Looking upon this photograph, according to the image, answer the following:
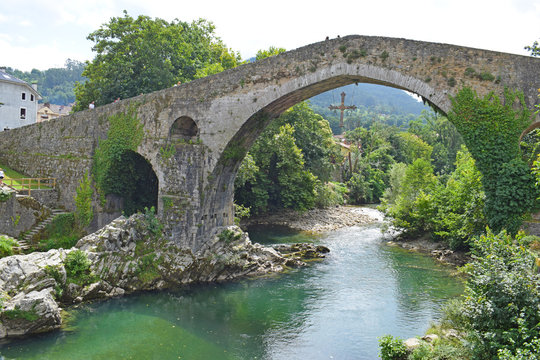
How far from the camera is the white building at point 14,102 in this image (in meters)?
→ 38.4

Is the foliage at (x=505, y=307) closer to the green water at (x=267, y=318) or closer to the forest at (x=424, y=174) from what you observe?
the forest at (x=424, y=174)

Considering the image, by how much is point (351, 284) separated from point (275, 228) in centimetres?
1172

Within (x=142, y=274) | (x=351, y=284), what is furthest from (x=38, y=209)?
(x=351, y=284)

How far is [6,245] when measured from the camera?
1622cm

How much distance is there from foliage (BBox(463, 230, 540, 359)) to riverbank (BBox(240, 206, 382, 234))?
1857 cm

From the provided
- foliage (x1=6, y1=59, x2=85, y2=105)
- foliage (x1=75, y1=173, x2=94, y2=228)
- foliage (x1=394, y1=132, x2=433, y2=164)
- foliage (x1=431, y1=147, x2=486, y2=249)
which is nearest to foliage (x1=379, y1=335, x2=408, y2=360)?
foliage (x1=431, y1=147, x2=486, y2=249)

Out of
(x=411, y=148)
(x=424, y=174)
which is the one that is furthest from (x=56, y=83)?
(x=424, y=174)

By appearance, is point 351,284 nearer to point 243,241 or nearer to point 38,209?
point 243,241

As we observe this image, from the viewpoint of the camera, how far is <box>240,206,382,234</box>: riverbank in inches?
1124

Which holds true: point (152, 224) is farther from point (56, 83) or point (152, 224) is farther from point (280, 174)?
point (56, 83)

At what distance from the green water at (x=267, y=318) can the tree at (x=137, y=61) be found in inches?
606

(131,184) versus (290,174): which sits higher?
(290,174)

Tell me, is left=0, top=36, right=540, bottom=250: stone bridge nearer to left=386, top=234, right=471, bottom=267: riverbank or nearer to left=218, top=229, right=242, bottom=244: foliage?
left=218, top=229, right=242, bottom=244: foliage

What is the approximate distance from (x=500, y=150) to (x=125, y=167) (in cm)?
1495
